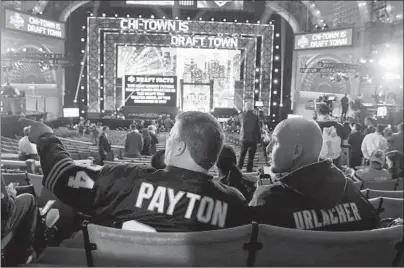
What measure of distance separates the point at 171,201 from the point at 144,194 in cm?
9

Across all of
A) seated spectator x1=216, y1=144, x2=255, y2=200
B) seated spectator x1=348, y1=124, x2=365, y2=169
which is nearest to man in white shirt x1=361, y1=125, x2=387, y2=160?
seated spectator x1=348, y1=124, x2=365, y2=169

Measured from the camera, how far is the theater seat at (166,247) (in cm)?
117

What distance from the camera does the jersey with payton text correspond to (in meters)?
1.34

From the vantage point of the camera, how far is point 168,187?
1.34 meters

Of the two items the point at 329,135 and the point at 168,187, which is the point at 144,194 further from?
the point at 329,135

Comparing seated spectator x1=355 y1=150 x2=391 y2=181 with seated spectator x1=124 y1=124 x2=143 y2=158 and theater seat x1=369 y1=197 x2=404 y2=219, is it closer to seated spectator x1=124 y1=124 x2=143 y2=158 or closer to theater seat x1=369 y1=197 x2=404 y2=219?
theater seat x1=369 y1=197 x2=404 y2=219

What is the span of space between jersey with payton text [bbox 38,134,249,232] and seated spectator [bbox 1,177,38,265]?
221 millimetres

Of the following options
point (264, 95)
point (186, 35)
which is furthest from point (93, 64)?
point (264, 95)

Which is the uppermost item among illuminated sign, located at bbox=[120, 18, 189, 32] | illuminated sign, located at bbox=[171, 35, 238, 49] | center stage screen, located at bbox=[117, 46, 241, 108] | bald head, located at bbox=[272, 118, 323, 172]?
illuminated sign, located at bbox=[120, 18, 189, 32]

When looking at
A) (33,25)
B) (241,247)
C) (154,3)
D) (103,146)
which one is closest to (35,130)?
(241,247)

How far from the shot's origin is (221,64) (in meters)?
15.1

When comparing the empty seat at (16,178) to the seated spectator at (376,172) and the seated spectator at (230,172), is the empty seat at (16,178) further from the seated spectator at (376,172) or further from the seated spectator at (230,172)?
the seated spectator at (376,172)

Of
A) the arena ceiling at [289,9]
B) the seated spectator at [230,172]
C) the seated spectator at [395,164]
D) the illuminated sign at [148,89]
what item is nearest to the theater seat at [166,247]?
the seated spectator at [230,172]

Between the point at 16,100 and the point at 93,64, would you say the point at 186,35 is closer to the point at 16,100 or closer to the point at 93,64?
the point at 93,64
